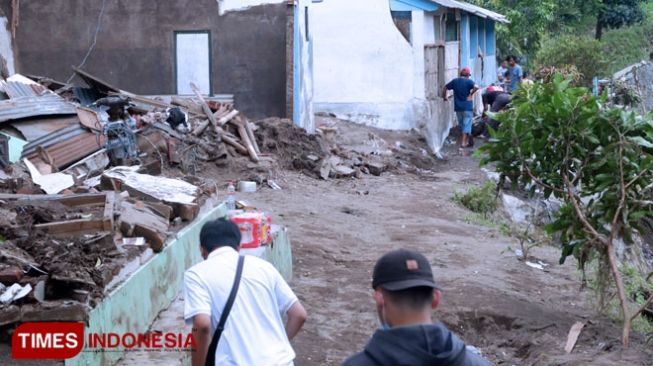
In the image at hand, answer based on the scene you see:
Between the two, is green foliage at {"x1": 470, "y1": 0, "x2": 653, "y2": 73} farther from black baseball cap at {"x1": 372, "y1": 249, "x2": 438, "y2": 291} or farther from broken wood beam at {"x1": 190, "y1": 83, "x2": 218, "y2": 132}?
black baseball cap at {"x1": 372, "y1": 249, "x2": 438, "y2": 291}

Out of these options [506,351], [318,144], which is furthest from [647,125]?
[318,144]

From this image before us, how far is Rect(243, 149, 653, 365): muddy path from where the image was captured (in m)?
8.95

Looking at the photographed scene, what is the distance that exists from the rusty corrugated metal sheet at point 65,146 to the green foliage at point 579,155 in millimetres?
5706

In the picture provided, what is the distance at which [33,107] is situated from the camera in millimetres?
13320

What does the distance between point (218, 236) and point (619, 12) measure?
40067 mm

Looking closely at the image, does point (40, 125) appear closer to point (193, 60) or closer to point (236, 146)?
point (236, 146)

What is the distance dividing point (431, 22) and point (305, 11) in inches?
205

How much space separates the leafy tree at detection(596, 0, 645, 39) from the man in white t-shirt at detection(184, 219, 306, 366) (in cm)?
3908

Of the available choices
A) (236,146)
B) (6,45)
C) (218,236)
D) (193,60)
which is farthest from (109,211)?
(6,45)

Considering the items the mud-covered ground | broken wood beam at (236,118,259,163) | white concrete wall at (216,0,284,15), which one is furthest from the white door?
the mud-covered ground

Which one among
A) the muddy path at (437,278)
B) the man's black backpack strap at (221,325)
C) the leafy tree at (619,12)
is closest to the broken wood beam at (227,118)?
the muddy path at (437,278)

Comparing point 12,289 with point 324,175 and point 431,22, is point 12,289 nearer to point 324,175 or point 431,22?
point 324,175

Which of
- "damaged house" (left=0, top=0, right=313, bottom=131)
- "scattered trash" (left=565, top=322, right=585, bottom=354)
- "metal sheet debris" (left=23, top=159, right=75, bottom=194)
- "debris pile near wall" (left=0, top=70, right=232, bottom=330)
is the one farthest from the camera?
"damaged house" (left=0, top=0, right=313, bottom=131)

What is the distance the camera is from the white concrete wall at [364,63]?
74.6 ft
